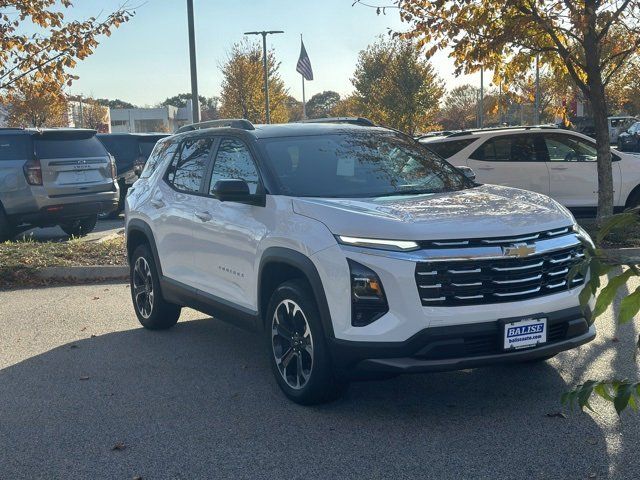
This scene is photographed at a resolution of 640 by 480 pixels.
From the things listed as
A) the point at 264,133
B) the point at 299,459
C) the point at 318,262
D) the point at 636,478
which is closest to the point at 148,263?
the point at 264,133

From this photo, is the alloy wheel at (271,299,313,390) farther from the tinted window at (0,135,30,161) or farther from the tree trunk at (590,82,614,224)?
the tinted window at (0,135,30,161)

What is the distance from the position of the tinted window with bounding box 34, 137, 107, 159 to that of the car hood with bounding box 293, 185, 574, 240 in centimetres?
888

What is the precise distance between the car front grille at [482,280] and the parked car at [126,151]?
45.1ft

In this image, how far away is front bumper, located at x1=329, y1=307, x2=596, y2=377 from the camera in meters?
4.63

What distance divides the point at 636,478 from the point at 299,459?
165cm

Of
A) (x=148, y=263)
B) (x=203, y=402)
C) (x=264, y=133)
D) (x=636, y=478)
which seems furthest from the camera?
(x=148, y=263)

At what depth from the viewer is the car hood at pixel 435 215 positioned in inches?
187

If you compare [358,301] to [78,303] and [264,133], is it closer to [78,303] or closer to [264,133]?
[264,133]

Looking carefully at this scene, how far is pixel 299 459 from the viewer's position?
4.43m

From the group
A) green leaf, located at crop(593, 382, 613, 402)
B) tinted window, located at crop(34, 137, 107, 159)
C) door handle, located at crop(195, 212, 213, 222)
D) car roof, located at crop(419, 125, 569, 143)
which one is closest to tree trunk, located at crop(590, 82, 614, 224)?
car roof, located at crop(419, 125, 569, 143)

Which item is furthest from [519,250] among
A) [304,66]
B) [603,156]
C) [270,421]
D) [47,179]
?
[304,66]

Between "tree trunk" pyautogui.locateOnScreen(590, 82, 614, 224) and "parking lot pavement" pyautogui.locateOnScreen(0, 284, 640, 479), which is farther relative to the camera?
"tree trunk" pyautogui.locateOnScreen(590, 82, 614, 224)

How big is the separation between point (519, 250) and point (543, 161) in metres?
A: 9.21

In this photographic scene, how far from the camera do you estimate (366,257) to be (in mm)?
4715
